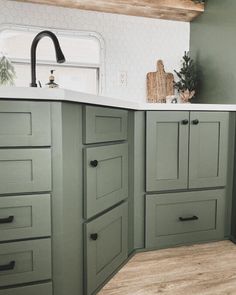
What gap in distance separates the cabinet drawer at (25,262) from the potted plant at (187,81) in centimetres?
197

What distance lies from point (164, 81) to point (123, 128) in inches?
50.9

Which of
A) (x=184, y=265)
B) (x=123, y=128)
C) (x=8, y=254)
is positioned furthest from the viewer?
(x=184, y=265)

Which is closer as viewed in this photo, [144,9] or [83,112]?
[83,112]

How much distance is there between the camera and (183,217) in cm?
189

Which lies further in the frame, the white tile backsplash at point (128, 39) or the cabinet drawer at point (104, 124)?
the white tile backsplash at point (128, 39)

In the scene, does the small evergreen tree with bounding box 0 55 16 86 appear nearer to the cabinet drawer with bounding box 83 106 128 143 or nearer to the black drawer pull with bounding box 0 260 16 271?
the cabinet drawer with bounding box 83 106 128 143

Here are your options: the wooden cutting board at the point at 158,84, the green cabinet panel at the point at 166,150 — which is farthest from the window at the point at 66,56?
the green cabinet panel at the point at 166,150

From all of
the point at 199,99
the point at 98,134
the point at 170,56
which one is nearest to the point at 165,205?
the point at 98,134

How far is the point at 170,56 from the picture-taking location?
2676mm

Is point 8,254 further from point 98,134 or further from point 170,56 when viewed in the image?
point 170,56

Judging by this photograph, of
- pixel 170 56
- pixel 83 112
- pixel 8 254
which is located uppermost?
pixel 170 56

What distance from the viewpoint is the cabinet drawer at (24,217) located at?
1.01 meters

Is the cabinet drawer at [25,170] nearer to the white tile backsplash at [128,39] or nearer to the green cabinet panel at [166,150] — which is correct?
the green cabinet panel at [166,150]

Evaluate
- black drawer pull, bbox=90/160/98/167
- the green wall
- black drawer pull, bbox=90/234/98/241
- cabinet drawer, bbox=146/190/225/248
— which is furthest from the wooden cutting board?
black drawer pull, bbox=90/234/98/241
